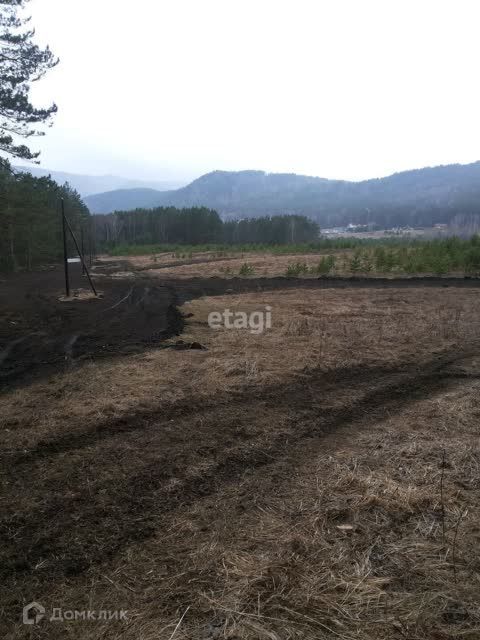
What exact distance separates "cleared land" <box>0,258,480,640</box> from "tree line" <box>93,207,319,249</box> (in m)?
78.2

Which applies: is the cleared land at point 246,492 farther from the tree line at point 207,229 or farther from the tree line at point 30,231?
the tree line at point 207,229

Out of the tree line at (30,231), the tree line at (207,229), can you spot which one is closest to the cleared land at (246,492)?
the tree line at (30,231)

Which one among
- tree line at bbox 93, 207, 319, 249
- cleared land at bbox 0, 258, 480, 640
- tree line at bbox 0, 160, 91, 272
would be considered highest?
tree line at bbox 93, 207, 319, 249

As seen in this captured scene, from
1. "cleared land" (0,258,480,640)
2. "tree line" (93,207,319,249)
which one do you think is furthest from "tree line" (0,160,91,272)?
"tree line" (93,207,319,249)

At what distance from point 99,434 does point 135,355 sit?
3.29 meters

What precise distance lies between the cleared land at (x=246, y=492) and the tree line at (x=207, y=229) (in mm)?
78207

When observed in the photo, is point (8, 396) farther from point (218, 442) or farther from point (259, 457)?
point (259, 457)

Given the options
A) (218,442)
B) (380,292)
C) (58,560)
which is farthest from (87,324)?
(380,292)

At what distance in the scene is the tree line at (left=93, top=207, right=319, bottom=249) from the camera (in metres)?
83.8

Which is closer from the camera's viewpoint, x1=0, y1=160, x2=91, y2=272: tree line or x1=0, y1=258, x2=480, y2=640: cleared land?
x1=0, y1=258, x2=480, y2=640: cleared land

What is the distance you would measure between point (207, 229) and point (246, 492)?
279ft

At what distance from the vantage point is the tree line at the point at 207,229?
83750 millimetres

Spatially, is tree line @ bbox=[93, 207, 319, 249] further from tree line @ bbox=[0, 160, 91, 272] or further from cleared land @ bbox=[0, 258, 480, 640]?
cleared land @ bbox=[0, 258, 480, 640]

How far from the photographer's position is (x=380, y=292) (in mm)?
16297
